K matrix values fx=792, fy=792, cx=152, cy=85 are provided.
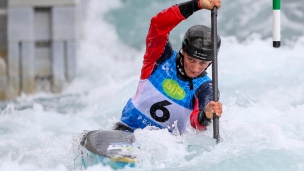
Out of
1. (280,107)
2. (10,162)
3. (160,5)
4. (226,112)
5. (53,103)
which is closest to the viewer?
(10,162)

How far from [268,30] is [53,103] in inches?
187

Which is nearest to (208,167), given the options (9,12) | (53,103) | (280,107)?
(280,107)

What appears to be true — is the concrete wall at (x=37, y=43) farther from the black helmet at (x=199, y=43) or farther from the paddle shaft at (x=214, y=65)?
the paddle shaft at (x=214, y=65)

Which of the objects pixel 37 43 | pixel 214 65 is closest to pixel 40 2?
pixel 37 43

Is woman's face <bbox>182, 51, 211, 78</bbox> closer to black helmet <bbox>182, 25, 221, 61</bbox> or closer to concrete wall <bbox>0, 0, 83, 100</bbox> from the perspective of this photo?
black helmet <bbox>182, 25, 221, 61</bbox>

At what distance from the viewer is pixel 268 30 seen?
46.7ft

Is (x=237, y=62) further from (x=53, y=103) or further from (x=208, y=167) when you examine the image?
(x=208, y=167)

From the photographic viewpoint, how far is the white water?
5.61 meters

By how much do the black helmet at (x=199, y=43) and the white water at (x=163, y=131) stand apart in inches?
23.8

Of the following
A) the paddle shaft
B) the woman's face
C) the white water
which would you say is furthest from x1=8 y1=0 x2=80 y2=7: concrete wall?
the paddle shaft

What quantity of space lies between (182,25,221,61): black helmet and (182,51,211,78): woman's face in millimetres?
45

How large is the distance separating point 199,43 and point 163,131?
2.29 feet

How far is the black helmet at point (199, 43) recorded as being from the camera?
562 centimetres

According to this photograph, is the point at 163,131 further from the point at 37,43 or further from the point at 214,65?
the point at 37,43
